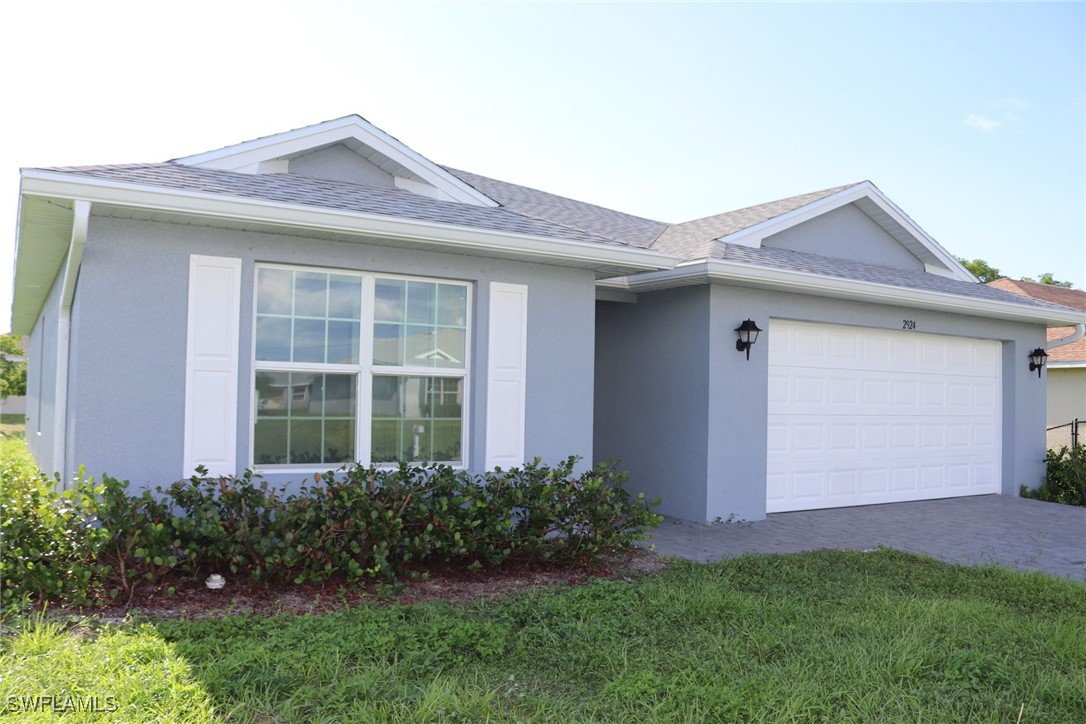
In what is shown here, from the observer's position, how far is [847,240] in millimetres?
11312

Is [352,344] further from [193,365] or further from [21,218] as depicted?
[21,218]

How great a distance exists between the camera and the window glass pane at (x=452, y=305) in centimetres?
732

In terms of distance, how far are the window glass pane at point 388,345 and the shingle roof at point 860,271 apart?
12.4 feet

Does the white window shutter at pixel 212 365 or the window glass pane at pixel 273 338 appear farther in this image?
the window glass pane at pixel 273 338

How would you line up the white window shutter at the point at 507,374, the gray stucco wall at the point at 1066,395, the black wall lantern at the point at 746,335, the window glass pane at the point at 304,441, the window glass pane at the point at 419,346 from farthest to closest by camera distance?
the gray stucco wall at the point at 1066,395 < the black wall lantern at the point at 746,335 < the white window shutter at the point at 507,374 < the window glass pane at the point at 419,346 < the window glass pane at the point at 304,441

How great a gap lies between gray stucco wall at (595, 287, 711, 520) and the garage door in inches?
44.0

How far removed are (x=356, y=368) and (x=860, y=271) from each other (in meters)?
6.95

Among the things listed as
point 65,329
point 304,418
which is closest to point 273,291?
point 304,418

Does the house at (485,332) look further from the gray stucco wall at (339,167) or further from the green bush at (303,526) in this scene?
the green bush at (303,526)

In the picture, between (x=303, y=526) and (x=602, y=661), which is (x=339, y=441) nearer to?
(x=303, y=526)

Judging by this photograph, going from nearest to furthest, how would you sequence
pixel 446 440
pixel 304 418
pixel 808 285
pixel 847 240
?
pixel 304 418 → pixel 446 440 → pixel 808 285 → pixel 847 240

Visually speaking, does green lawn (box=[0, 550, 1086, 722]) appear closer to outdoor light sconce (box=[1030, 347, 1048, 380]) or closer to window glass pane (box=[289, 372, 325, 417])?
window glass pane (box=[289, 372, 325, 417])

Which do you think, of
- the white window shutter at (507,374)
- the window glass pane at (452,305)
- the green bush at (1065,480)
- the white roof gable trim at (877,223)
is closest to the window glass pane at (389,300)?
the window glass pane at (452,305)

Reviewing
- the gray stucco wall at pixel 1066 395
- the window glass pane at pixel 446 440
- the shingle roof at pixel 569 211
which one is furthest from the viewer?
the gray stucco wall at pixel 1066 395
